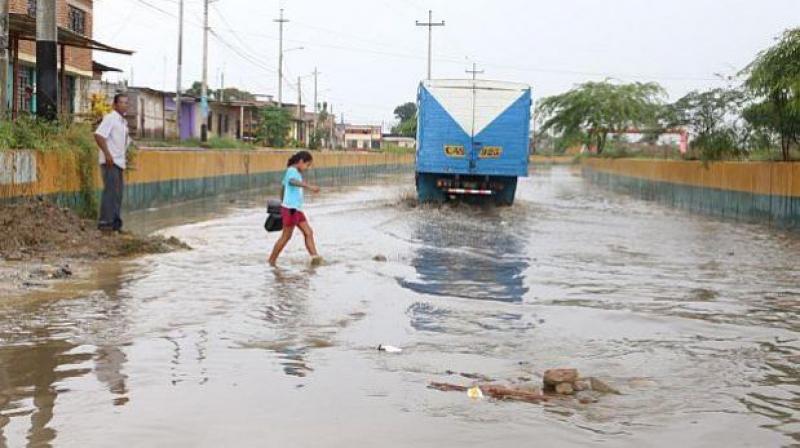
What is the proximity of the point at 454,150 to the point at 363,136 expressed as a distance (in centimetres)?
11218

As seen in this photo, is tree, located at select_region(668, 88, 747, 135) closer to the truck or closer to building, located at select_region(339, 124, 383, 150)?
the truck

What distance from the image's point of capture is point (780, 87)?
2048 cm

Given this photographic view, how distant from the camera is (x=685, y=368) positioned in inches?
258

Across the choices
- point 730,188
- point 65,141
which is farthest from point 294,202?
point 730,188

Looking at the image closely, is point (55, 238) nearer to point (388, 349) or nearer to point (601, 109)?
point (388, 349)

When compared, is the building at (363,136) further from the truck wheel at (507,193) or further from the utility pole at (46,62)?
the utility pole at (46,62)

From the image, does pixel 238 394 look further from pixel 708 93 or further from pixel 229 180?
pixel 229 180

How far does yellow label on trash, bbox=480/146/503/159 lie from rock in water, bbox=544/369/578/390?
57.8 feet

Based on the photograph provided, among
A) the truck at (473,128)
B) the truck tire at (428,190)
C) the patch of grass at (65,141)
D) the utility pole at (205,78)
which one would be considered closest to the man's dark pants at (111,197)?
the patch of grass at (65,141)

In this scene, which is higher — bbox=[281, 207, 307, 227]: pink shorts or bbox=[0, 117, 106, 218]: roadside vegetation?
bbox=[0, 117, 106, 218]: roadside vegetation

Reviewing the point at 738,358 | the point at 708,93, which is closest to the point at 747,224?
the point at 708,93

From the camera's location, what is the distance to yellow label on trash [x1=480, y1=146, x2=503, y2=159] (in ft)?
76.1

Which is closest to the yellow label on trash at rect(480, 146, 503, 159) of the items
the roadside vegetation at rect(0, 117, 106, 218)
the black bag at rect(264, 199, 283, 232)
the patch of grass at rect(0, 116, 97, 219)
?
the roadside vegetation at rect(0, 117, 106, 218)

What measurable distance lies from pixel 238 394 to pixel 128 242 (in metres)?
7.29
